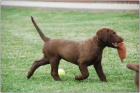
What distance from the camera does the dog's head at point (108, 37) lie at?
8.38 meters

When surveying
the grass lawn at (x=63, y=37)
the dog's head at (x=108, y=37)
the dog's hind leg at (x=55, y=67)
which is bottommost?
the grass lawn at (x=63, y=37)

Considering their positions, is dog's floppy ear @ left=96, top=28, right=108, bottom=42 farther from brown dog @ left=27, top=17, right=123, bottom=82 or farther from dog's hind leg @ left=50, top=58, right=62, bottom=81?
dog's hind leg @ left=50, top=58, right=62, bottom=81

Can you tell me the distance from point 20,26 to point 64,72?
957cm

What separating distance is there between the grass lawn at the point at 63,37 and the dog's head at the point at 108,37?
724 millimetres

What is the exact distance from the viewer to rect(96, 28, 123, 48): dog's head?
330 inches

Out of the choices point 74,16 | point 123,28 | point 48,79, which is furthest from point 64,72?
point 74,16

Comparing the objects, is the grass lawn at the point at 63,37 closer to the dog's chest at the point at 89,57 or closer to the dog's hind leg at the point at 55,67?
the dog's hind leg at the point at 55,67

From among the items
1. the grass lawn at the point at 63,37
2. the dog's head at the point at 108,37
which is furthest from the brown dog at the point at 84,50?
the grass lawn at the point at 63,37

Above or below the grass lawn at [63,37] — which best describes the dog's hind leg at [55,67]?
above

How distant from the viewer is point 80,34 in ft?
52.5

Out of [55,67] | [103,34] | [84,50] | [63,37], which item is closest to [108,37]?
[103,34]

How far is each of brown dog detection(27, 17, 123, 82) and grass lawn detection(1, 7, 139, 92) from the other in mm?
269

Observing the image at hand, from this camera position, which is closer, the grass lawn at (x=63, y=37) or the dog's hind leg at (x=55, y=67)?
the grass lawn at (x=63, y=37)

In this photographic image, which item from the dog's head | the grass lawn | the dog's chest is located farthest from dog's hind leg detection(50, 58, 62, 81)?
the dog's head
